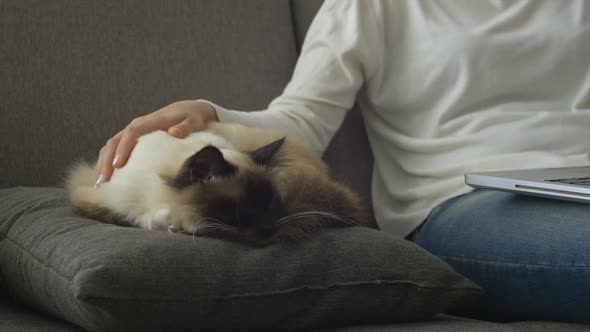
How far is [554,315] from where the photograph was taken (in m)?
1.01

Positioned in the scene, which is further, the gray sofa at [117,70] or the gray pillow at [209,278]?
the gray sofa at [117,70]

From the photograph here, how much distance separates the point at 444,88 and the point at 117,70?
0.75 metres

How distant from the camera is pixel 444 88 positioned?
145cm

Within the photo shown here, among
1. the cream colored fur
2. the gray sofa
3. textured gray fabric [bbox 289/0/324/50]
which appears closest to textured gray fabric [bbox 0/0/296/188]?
the gray sofa

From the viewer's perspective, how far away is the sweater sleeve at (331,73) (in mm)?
1476

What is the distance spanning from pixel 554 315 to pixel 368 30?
0.78 metres

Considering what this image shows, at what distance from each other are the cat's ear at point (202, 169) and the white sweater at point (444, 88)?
1.24 feet

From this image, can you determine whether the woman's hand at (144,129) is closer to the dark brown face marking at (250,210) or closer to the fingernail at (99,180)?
the fingernail at (99,180)

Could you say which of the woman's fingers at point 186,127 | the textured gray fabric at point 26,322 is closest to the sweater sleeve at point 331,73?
the woman's fingers at point 186,127

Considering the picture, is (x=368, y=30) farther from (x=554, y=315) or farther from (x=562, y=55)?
(x=554, y=315)

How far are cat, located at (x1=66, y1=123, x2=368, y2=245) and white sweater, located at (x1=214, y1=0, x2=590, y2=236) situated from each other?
289 mm

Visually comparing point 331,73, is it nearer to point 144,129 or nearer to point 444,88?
point 444,88

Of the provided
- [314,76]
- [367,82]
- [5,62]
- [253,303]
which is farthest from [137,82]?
[253,303]

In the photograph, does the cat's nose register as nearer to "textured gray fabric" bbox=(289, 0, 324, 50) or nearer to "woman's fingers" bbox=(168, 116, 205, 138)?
"woman's fingers" bbox=(168, 116, 205, 138)
